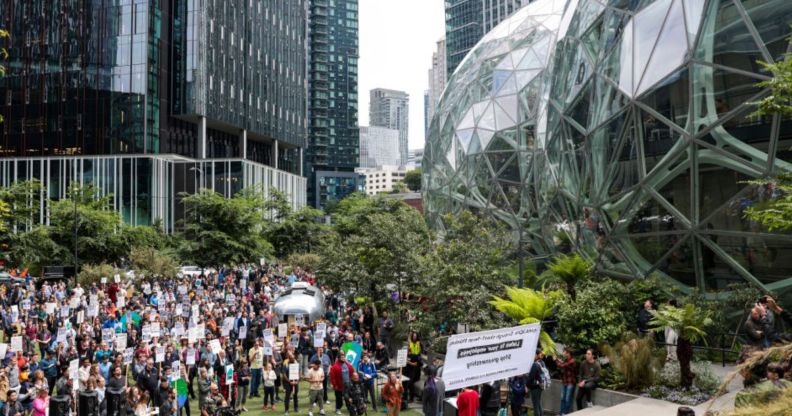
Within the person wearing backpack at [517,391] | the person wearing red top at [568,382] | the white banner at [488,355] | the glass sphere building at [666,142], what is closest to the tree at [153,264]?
the glass sphere building at [666,142]

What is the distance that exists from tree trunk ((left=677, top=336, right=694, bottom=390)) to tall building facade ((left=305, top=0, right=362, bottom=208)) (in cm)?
15266

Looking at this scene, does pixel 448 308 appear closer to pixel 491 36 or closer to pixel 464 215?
pixel 464 215

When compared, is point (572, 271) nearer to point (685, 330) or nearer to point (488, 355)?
point (685, 330)

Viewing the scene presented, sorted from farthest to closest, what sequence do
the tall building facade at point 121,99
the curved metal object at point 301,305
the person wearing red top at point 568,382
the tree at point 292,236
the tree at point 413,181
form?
the tree at point 413,181 < the tall building facade at point 121,99 < the tree at point 292,236 < the curved metal object at point 301,305 < the person wearing red top at point 568,382

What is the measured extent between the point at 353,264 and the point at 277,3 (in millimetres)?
70765

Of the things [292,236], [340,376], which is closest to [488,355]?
[340,376]

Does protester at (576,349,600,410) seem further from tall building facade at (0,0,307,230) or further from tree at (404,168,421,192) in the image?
tree at (404,168,421,192)

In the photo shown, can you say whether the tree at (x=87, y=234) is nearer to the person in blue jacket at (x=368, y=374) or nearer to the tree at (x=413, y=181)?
the person in blue jacket at (x=368, y=374)

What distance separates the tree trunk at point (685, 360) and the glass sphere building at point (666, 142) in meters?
3.46

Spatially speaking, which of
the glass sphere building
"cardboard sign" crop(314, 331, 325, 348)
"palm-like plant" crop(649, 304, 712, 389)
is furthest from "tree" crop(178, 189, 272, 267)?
"palm-like plant" crop(649, 304, 712, 389)

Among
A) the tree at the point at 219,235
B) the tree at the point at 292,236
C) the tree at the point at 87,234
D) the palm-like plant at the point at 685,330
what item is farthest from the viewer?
the tree at the point at 292,236

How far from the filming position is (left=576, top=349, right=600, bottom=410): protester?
43.0 feet

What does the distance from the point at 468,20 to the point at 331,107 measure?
48.9 metres

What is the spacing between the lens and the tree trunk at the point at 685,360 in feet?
41.8
